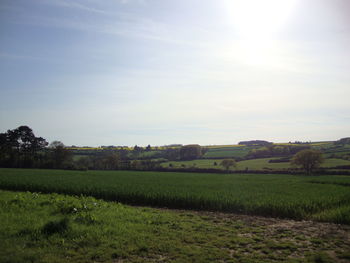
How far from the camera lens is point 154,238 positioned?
342 inches

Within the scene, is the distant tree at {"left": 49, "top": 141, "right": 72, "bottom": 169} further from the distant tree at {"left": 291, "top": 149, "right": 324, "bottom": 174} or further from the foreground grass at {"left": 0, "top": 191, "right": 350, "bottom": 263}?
the distant tree at {"left": 291, "top": 149, "right": 324, "bottom": 174}

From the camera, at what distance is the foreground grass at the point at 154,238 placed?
7145 millimetres

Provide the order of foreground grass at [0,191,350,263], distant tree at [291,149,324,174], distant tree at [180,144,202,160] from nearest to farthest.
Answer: foreground grass at [0,191,350,263] → distant tree at [291,149,324,174] → distant tree at [180,144,202,160]

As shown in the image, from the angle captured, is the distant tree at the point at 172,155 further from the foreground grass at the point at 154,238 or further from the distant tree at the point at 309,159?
the foreground grass at the point at 154,238

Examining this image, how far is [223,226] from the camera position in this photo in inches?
432

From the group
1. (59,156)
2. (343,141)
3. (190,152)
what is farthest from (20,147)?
(343,141)

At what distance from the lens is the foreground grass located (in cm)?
714

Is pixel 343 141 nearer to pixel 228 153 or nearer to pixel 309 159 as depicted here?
pixel 228 153

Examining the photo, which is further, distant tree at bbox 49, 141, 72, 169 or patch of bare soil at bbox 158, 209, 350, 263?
distant tree at bbox 49, 141, 72, 169

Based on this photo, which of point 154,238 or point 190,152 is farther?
point 190,152

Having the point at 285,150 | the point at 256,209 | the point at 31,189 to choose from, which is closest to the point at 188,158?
the point at 285,150

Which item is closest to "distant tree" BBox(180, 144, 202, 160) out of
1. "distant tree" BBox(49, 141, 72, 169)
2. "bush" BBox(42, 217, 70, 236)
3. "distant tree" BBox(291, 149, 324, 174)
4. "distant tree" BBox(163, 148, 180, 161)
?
"distant tree" BBox(163, 148, 180, 161)

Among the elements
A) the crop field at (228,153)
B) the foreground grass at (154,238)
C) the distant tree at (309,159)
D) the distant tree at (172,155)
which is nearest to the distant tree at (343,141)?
the crop field at (228,153)

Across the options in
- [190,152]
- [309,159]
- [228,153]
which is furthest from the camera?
[228,153]
